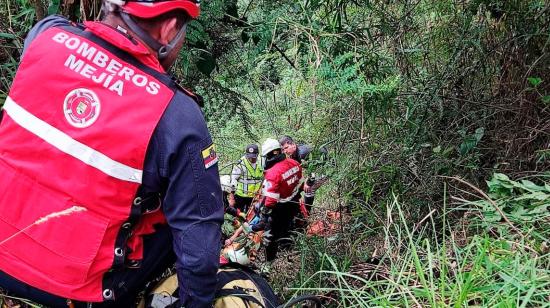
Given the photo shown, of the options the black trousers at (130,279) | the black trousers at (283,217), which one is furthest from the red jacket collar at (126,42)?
the black trousers at (283,217)

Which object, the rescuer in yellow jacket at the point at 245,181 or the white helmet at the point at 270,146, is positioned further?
the rescuer in yellow jacket at the point at 245,181

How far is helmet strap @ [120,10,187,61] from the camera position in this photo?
5.56 ft

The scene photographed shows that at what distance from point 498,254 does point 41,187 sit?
1767 millimetres

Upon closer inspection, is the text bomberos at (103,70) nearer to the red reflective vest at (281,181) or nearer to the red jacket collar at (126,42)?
the red jacket collar at (126,42)

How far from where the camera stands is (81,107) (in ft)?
5.32

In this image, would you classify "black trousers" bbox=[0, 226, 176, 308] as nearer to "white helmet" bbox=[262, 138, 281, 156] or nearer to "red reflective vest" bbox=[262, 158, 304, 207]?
"red reflective vest" bbox=[262, 158, 304, 207]

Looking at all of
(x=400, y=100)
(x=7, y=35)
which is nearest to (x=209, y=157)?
(x=7, y=35)

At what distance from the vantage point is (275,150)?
7.36m

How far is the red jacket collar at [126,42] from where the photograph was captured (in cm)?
163

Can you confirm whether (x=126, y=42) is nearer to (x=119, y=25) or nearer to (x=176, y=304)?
(x=119, y=25)

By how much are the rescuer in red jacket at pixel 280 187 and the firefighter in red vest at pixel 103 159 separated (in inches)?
203

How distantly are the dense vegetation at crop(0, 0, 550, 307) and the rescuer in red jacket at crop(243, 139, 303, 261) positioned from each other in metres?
2.20

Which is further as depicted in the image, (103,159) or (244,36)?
(244,36)

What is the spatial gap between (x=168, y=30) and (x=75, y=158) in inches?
21.7
